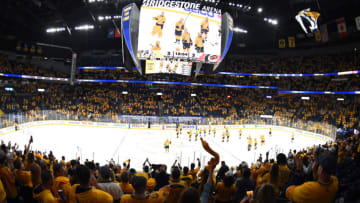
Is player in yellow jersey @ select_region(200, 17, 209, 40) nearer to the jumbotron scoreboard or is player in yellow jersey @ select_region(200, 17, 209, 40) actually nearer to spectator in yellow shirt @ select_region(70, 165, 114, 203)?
the jumbotron scoreboard

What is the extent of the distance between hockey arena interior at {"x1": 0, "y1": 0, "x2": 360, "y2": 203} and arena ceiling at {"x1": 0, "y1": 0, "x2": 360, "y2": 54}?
0.61 feet

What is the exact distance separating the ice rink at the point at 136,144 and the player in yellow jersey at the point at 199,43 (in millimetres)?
8835

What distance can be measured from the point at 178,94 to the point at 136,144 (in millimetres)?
17691

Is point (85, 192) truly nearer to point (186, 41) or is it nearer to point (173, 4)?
point (186, 41)

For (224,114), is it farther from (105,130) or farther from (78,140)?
(78,140)

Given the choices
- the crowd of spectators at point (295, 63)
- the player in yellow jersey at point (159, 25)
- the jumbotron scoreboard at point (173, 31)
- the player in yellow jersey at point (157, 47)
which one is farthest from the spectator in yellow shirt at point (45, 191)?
the crowd of spectators at point (295, 63)

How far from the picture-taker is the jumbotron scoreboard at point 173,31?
59.1 feet

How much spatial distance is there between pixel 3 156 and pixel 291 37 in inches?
1467

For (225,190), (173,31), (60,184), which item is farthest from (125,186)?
(173,31)

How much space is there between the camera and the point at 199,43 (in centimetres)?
1895

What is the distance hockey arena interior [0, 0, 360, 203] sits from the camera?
601cm

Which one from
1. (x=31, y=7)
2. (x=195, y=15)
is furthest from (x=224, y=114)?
(x=31, y=7)

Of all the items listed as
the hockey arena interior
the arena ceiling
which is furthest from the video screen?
the arena ceiling

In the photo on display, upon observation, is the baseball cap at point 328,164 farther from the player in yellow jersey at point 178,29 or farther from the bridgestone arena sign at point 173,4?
the bridgestone arena sign at point 173,4
